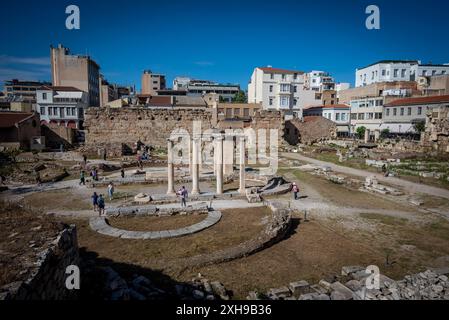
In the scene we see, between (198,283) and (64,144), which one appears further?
(64,144)

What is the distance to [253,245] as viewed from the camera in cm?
1030

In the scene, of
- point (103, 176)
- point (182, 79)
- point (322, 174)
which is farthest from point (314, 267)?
point (182, 79)

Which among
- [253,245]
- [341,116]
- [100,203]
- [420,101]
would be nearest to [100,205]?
[100,203]

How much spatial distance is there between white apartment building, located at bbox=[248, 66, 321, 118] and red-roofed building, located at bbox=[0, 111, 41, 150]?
4195 cm

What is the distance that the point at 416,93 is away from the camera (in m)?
53.9

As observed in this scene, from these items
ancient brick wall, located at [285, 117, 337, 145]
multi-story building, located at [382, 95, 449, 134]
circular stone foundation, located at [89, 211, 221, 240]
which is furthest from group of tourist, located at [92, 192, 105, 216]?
multi-story building, located at [382, 95, 449, 134]

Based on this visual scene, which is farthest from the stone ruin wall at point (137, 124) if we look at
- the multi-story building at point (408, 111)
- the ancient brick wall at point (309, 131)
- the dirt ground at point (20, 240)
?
the multi-story building at point (408, 111)

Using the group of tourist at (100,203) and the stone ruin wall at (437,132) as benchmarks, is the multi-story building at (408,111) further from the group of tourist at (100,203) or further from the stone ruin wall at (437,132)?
the group of tourist at (100,203)

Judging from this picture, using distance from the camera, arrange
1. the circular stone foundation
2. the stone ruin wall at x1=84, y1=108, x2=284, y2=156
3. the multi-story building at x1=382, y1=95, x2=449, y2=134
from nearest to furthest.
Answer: the circular stone foundation
the stone ruin wall at x1=84, y1=108, x2=284, y2=156
the multi-story building at x1=382, y1=95, x2=449, y2=134

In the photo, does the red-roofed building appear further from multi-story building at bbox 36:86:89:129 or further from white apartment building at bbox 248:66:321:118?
white apartment building at bbox 248:66:321:118

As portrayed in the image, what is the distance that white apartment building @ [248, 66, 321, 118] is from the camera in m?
62.0

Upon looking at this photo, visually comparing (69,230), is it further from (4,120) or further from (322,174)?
(4,120)

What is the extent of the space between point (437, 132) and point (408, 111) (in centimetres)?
1153
